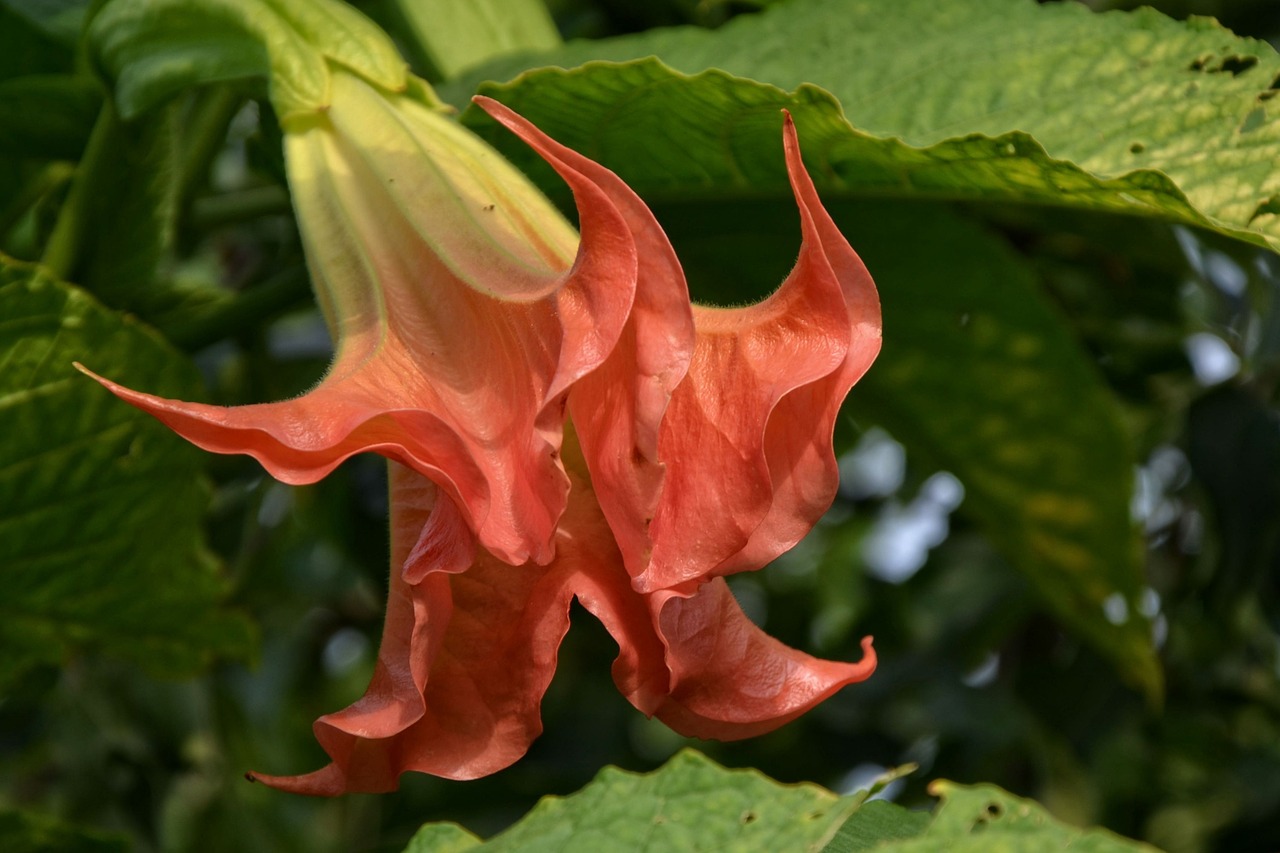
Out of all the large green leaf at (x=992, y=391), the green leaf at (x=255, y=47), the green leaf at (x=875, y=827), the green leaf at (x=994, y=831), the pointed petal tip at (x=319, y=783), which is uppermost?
the green leaf at (x=255, y=47)

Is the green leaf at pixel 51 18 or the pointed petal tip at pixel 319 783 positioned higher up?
the green leaf at pixel 51 18

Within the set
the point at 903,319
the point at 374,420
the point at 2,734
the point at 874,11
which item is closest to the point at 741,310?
the point at 374,420

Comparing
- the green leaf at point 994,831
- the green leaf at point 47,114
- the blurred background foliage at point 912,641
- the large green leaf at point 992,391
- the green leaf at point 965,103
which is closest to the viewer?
the green leaf at point 994,831

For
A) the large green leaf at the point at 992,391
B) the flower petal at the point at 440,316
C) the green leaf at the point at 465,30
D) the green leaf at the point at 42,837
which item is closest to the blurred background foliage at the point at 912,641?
the large green leaf at the point at 992,391

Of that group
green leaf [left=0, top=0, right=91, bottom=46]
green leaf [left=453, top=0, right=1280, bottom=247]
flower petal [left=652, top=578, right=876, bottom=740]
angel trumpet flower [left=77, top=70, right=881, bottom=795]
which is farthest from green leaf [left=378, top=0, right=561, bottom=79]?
flower petal [left=652, top=578, right=876, bottom=740]

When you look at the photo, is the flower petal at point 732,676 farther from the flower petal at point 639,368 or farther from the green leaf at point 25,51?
the green leaf at point 25,51

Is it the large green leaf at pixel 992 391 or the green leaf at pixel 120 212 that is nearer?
the green leaf at pixel 120 212
